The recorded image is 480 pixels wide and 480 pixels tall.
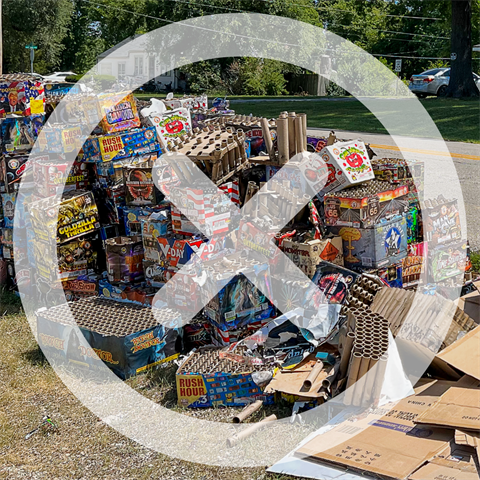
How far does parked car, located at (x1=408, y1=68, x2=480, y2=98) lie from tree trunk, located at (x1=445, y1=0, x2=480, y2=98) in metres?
2.48

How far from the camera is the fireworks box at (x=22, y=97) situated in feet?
23.0

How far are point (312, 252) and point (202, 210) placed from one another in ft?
3.42

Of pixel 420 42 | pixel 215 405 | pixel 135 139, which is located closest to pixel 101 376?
pixel 215 405

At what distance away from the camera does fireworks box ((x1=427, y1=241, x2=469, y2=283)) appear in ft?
19.3

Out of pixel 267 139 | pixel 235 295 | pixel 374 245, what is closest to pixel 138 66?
pixel 267 139

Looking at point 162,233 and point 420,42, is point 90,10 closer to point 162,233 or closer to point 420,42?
point 420,42

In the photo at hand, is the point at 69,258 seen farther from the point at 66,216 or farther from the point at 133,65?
the point at 133,65

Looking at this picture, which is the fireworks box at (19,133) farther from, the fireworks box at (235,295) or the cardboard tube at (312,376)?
the cardboard tube at (312,376)

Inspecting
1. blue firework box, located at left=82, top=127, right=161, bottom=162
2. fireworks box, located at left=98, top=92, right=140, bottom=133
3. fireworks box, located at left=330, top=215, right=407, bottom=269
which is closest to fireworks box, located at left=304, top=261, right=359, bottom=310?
fireworks box, located at left=330, top=215, right=407, bottom=269

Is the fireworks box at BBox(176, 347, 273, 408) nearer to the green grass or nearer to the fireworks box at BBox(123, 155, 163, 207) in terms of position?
the fireworks box at BBox(123, 155, 163, 207)

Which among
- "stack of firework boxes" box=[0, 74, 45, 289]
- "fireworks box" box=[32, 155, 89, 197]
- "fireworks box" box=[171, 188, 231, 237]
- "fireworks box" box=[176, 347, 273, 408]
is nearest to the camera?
"fireworks box" box=[176, 347, 273, 408]

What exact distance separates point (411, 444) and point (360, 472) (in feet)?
1.23

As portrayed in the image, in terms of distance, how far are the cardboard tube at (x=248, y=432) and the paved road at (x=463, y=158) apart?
4090 mm

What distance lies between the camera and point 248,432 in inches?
160
